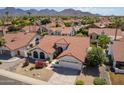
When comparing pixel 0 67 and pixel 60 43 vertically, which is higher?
pixel 60 43

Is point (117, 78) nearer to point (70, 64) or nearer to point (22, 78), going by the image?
point (70, 64)

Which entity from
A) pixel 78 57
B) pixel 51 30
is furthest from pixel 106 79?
pixel 51 30

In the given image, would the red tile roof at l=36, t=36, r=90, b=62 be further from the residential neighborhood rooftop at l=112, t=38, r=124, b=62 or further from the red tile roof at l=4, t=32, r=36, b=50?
the residential neighborhood rooftop at l=112, t=38, r=124, b=62

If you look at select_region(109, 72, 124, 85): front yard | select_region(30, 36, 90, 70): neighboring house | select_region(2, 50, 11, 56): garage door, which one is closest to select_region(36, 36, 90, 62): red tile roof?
select_region(30, 36, 90, 70): neighboring house

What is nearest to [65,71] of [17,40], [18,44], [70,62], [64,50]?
[70,62]
